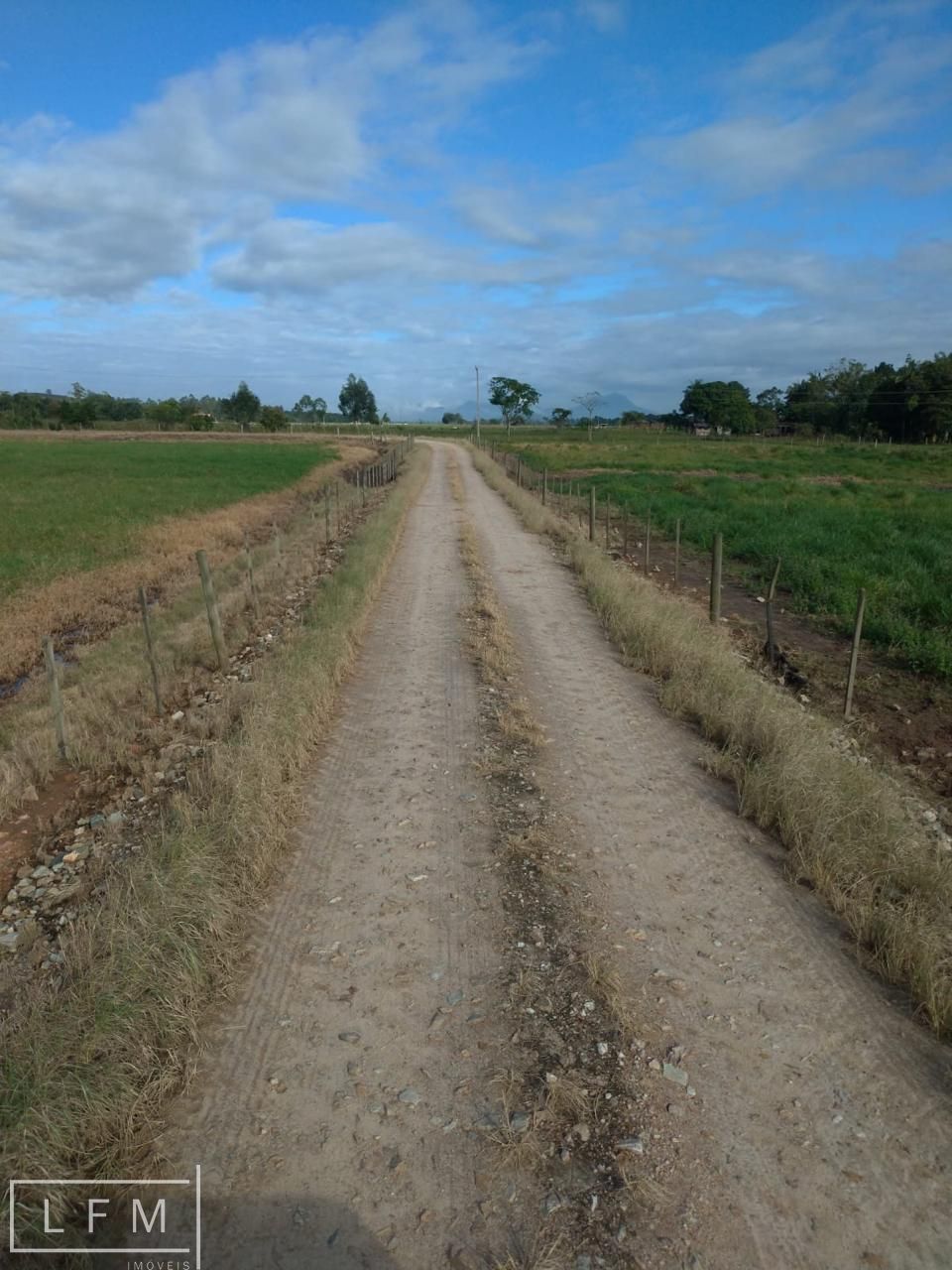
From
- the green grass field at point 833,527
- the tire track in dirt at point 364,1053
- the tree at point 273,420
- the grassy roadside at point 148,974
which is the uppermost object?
the tree at point 273,420

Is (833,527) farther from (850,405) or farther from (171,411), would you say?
(171,411)

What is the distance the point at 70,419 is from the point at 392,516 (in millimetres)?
103526

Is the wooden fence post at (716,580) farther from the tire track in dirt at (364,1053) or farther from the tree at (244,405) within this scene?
the tree at (244,405)

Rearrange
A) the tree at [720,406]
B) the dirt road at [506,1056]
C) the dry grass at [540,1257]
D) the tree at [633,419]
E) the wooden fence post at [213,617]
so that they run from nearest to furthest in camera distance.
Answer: the dry grass at [540,1257] → the dirt road at [506,1056] → the wooden fence post at [213,617] → the tree at [720,406] → the tree at [633,419]

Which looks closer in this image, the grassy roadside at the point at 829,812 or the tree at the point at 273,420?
the grassy roadside at the point at 829,812

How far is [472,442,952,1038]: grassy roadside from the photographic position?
4.12 meters

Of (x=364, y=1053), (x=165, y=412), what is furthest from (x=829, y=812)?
(x=165, y=412)

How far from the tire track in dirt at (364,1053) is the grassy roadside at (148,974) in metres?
0.20

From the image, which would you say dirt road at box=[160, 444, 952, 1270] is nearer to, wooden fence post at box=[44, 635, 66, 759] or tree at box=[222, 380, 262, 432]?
wooden fence post at box=[44, 635, 66, 759]

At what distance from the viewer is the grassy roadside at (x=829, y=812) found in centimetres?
412

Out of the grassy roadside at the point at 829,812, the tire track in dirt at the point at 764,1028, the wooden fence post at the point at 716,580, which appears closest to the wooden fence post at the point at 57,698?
the tire track in dirt at the point at 764,1028

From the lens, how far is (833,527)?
20.6 meters

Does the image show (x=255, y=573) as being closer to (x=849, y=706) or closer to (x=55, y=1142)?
(x=849, y=706)

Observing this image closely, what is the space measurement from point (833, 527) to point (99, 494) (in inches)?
1044
